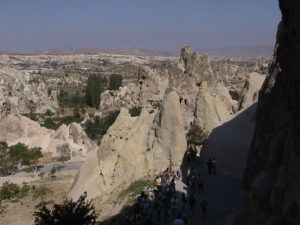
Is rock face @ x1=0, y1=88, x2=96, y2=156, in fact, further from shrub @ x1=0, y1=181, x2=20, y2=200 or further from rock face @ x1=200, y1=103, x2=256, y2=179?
rock face @ x1=200, y1=103, x2=256, y2=179

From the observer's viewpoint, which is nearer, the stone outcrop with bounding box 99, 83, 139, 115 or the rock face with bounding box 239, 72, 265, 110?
the rock face with bounding box 239, 72, 265, 110

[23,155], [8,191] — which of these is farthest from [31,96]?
[8,191]

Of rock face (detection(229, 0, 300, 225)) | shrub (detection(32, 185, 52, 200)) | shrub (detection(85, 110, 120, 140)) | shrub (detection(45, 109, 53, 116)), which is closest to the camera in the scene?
rock face (detection(229, 0, 300, 225))

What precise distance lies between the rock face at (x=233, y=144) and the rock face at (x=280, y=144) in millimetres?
6708

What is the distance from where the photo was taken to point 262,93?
37.9 ft

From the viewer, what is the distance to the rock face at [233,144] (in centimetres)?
1797

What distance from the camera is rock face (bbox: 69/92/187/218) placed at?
68.0 feet

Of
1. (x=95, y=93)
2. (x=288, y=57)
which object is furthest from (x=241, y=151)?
(x=95, y=93)

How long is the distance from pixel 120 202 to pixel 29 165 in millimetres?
21981

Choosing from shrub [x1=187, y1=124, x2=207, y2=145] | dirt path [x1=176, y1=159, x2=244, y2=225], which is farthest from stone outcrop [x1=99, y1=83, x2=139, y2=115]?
dirt path [x1=176, y1=159, x2=244, y2=225]

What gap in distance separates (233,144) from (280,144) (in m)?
8.71

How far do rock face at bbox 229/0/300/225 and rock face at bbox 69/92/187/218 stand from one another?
9.46m

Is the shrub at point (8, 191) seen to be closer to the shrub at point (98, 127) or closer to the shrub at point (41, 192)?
the shrub at point (41, 192)

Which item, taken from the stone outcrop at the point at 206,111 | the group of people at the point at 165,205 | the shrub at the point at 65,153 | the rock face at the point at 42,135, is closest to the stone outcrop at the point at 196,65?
the stone outcrop at the point at 206,111
